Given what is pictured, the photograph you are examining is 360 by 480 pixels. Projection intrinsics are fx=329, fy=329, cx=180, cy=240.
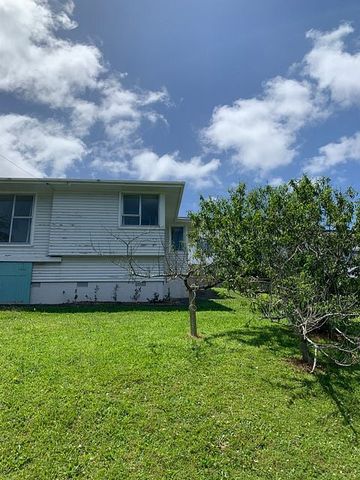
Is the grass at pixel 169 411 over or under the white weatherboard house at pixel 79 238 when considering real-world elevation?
under

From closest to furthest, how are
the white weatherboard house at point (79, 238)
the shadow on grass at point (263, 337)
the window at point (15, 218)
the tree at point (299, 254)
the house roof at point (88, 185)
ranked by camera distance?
the tree at point (299, 254)
the shadow on grass at point (263, 337)
the house roof at point (88, 185)
the white weatherboard house at point (79, 238)
the window at point (15, 218)

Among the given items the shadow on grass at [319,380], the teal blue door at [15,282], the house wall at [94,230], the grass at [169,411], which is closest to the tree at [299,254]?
the shadow on grass at [319,380]

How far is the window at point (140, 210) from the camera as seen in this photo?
12883 millimetres

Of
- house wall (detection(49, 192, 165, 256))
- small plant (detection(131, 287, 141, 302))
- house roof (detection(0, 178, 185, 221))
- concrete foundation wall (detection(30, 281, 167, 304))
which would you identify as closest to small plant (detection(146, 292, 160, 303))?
concrete foundation wall (detection(30, 281, 167, 304))

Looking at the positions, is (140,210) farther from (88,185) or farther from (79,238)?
(79,238)

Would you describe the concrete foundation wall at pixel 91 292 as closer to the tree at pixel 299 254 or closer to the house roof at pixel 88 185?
the house roof at pixel 88 185

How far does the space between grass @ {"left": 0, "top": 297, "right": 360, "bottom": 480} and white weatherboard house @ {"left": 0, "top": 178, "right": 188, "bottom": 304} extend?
5.78 m

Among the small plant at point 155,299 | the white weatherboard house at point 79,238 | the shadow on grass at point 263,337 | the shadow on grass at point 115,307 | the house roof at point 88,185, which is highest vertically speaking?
the house roof at point 88,185

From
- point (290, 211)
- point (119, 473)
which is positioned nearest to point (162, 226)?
point (290, 211)

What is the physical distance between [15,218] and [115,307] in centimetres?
552

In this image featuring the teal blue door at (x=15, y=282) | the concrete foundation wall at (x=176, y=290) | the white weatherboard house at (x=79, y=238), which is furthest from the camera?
the concrete foundation wall at (x=176, y=290)

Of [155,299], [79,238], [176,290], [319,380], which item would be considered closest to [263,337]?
[319,380]

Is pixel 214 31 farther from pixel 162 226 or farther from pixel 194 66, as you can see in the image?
pixel 162 226

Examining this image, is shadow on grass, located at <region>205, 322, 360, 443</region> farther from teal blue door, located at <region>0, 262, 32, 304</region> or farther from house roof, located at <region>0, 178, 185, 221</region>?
teal blue door, located at <region>0, 262, 32, 304</region>
